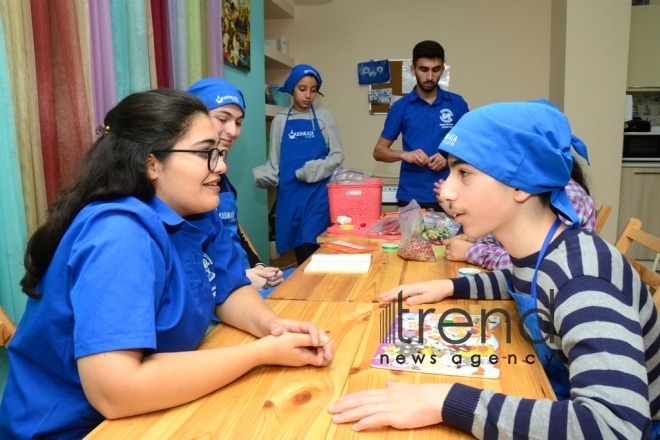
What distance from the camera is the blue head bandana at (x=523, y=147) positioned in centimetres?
89

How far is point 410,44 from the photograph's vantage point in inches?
190

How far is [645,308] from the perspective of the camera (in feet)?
3.05

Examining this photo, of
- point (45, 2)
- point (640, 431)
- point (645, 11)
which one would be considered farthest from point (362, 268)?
point (645, 11)

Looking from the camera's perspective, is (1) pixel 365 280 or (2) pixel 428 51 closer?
(1) pixel 365 280

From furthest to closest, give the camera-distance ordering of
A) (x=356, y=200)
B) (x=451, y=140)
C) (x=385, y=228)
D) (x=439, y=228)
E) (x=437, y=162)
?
(x=437, y=162) < (x=356, y=200) < (x=385, y=228) < (x=439, y=228) < (x=451, y=140)

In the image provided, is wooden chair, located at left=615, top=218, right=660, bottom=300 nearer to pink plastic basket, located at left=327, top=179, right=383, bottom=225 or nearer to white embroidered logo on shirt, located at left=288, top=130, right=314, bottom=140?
pink plastic basket, located at left=327, top=179, right=383, bottom=225

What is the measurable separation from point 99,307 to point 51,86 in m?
1.24

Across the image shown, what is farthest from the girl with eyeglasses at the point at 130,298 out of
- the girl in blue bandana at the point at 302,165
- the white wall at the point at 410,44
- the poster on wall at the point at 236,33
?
the white wall at the point at 410,44

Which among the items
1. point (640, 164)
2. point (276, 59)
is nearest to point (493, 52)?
point (640, 164)

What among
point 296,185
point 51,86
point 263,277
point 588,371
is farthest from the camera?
point 296,185

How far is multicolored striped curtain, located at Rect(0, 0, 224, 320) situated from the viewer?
1.54 meters

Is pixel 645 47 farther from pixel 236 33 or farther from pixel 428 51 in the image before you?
pixel 236 33

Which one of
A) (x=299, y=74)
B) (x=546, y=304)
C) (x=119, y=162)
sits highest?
(x=299, y=74)

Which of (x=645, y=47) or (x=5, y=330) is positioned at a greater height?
(x=645, y=47)
